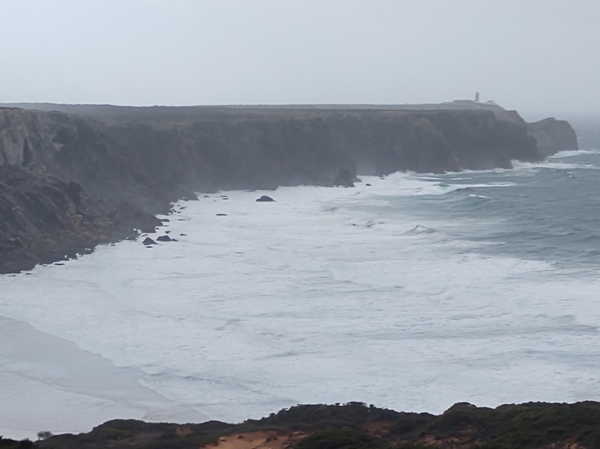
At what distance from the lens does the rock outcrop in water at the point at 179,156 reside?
1378 inches

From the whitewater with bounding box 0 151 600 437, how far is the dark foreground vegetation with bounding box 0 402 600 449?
2.21 m

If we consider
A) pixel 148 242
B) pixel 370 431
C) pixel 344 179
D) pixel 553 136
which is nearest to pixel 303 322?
pixel 370 431

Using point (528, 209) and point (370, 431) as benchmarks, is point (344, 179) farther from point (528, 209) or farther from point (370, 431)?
point (370, 431)

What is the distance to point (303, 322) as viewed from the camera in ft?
72.0

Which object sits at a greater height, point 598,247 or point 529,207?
point 529,207

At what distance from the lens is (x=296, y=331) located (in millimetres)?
21156

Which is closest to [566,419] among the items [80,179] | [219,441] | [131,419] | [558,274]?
[219,441]

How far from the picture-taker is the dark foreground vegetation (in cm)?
1196

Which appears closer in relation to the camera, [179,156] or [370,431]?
[370,431]

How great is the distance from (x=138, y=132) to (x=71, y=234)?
24551 mm

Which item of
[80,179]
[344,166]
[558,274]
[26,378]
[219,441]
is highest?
[344,166]

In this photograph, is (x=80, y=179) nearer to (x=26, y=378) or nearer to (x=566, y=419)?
(x=26, y=378)

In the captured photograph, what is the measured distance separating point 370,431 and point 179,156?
44996 mm

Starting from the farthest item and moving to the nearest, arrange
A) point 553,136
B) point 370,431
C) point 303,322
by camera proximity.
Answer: point 553,136, point 303,322, point 370,431
